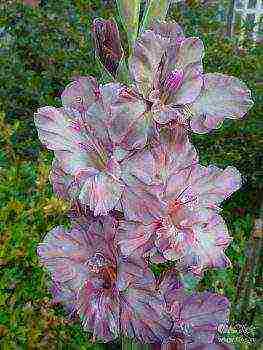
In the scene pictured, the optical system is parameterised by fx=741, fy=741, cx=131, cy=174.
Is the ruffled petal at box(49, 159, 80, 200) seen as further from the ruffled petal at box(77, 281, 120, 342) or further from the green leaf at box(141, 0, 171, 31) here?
the green leaf at box(141, 0, 171, 31)

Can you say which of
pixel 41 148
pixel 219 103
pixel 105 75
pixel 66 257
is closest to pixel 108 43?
pixel 105 75

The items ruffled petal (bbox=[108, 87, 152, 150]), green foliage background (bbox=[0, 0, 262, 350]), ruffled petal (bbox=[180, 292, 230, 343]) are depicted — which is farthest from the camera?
green foliage background (bbox=[0, 0, 262, 350])

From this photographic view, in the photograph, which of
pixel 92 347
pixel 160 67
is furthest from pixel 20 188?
pixel 160 67

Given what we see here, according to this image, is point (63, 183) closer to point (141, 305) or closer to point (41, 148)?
point (141, 305)

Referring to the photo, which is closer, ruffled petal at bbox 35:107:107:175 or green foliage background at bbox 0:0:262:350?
ruffled petal at bbox 35:107:107:175

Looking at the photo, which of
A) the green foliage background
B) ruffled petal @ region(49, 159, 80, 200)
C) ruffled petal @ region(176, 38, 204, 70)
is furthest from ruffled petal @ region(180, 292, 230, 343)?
the green foliage background

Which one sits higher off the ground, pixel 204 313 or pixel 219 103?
pixel 219 103

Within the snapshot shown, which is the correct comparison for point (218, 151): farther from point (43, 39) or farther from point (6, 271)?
point (6, 271)

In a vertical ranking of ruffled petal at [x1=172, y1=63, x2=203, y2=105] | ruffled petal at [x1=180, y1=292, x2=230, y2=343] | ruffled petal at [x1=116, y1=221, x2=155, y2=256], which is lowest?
ruffled petal at [x1=180, y1=292, x2=230, y2=343]
